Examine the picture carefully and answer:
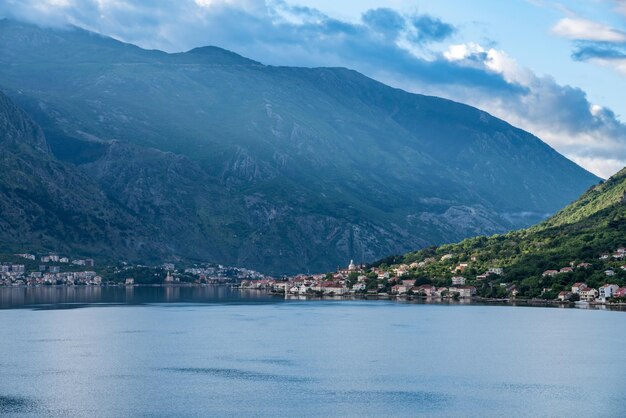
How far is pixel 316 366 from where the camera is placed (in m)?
102

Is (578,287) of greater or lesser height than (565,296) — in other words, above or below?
above

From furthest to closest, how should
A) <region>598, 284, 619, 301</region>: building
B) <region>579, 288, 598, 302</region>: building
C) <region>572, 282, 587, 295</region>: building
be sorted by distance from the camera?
<region>572, 282, 587, 295</region>: building → <region>579, 288, 598, 302</region>: building → <region>598, 284, 619, 301</region>: building

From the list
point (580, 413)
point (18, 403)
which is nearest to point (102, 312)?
point (18, 403)

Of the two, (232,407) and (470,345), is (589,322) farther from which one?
(232,407)

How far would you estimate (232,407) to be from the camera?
80500 millimetres

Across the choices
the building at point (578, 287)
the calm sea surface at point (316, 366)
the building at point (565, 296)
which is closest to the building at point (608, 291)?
the building at point (578, 287)

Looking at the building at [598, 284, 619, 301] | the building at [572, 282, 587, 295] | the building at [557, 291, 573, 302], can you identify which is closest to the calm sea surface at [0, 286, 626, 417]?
the building at [598, 284, 619, 301]

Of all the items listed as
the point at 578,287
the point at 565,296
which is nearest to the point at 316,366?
the point at 565,296

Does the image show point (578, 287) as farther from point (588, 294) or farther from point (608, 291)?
point (608, 291)

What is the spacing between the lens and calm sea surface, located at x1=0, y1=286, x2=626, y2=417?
80.8 m

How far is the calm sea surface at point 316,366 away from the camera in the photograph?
265 feet

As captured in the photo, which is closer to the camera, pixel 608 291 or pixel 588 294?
pixel 608 291

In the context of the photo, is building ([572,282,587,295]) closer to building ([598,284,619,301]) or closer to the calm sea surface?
building ([598,284,619,301])

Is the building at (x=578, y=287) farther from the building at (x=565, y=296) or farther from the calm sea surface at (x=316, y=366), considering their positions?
the calm sea surface at (x=316, y=366)
